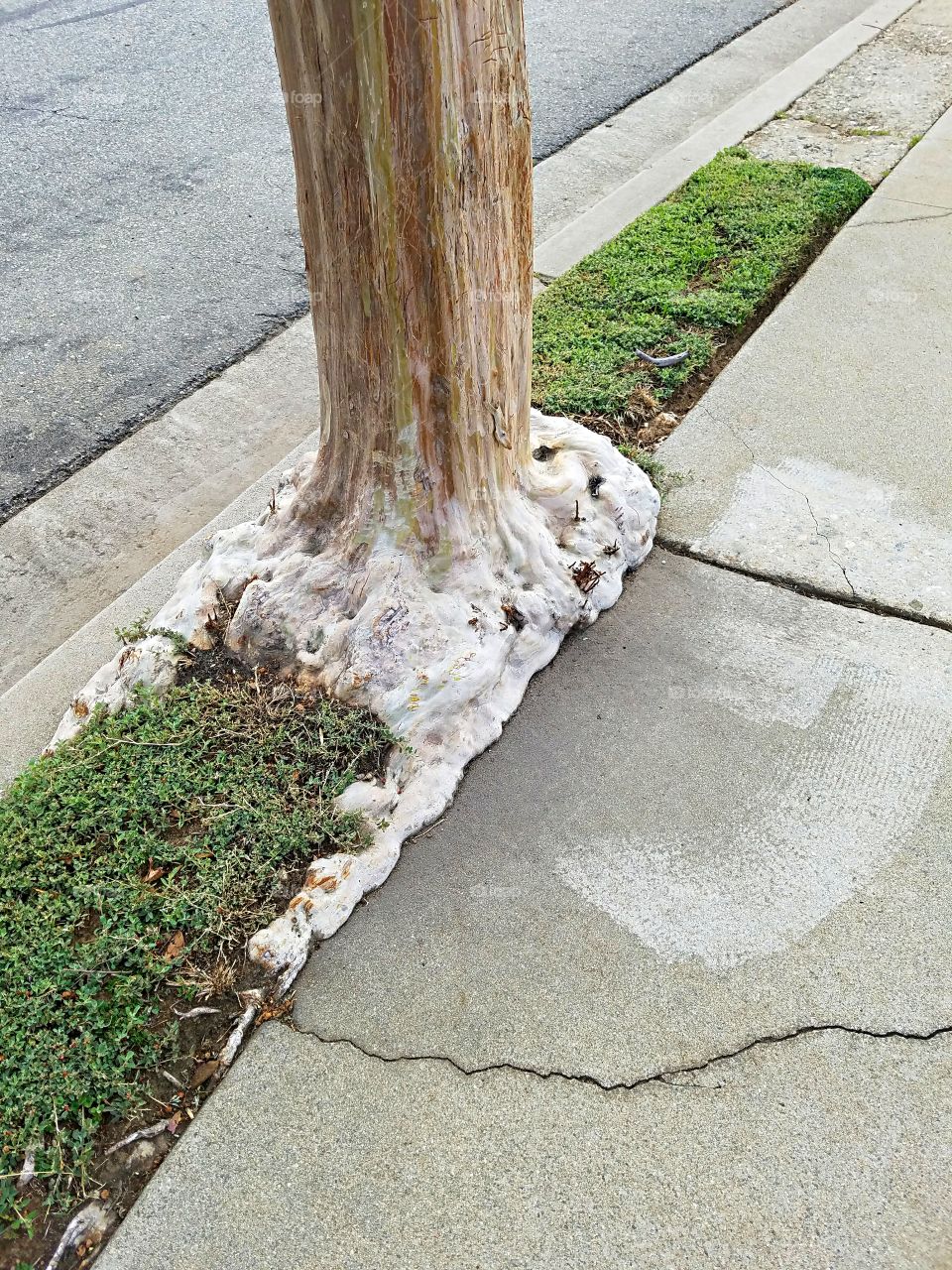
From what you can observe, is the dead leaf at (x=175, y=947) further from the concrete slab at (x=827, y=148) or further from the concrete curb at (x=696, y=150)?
the concrete slab at (x=827, y=148)

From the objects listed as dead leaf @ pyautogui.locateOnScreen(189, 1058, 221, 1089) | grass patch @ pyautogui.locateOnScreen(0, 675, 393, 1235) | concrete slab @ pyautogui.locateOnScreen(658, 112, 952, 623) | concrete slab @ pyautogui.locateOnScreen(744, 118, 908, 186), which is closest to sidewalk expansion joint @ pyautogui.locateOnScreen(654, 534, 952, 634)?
concrete slab @ pyautogui.locateOnScreen(658, 112, 952, 623)

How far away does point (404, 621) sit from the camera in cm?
276

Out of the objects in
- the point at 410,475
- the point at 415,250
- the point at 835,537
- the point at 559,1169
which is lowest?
the point at 559,1169

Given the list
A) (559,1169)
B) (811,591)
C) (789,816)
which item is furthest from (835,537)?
(559,1169)

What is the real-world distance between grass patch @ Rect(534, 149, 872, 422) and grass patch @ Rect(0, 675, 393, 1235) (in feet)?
6.15

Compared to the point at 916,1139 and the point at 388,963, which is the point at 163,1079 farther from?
the point at 916,1139

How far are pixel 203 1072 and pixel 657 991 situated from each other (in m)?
0.98

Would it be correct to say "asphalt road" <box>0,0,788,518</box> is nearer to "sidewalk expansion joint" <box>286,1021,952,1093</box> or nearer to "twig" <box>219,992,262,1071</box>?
"twig" <box>219,992,262,1071</box>

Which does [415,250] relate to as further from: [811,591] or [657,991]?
[657,991]

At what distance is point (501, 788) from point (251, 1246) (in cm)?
117

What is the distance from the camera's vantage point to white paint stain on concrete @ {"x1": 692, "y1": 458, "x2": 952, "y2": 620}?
3.18 m

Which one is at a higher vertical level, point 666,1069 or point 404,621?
point 404,621

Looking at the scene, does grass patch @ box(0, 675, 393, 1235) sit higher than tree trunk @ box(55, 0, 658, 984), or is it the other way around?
tree trunk @ box(55, 0, 658, 984)

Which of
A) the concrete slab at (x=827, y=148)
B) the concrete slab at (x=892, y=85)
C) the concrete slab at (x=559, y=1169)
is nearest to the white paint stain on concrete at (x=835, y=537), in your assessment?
the concrete slab at (x=559, y=1169)
